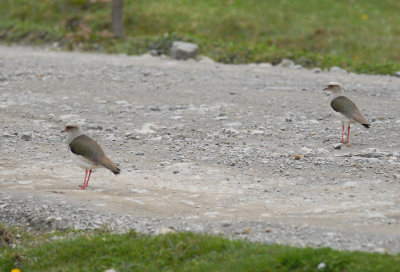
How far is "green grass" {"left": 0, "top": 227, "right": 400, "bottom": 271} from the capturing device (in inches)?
286

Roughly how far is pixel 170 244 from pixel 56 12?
29.9 meters

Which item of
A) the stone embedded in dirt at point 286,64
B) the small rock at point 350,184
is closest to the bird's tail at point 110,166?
the small rock at point 350,184

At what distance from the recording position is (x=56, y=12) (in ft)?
117

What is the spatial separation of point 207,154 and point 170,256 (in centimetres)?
492

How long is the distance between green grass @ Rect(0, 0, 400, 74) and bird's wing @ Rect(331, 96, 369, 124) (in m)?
9.57

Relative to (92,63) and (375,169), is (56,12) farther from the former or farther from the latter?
(375,169)

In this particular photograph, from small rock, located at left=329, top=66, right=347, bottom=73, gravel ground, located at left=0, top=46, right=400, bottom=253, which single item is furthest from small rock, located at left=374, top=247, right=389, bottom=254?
small rock, located at left=329, top=66, right=347, bottom=73

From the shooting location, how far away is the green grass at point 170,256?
7.27 meters

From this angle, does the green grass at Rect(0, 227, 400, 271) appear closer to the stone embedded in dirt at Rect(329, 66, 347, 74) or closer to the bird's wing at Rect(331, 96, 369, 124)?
the bird's wing at Rect(331, 96, 369, 124)

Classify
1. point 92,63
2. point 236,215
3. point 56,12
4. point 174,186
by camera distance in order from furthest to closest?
point 56,12
point 92,63
point 174,186
point 236,215

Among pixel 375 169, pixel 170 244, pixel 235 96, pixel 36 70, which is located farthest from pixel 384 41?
pixel 170 244

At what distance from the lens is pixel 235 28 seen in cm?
3059

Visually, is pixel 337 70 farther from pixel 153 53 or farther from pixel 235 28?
pixel 235 28

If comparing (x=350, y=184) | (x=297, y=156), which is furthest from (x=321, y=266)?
(x=297, y=156)
